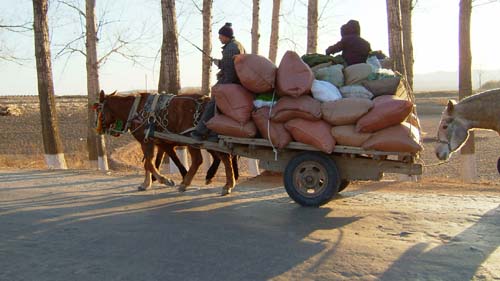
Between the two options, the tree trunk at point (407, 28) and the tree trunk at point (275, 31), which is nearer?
the tree trunk at point (407, 28)

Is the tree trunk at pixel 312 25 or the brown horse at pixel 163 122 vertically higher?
the tree trunk at pixel 312 25

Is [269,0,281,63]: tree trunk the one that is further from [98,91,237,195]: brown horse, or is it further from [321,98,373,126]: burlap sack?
[321,98,373,126]: burlap sack

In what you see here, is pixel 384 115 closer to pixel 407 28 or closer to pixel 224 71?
pixel 224 71

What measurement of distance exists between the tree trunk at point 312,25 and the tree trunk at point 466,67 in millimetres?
3951

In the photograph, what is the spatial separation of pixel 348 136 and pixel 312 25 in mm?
9094

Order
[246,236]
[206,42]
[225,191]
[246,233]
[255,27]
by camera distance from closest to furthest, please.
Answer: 1. [246,236]
2. [246,233]
3. [225,191]
4. [206,42]
5. [255,27]

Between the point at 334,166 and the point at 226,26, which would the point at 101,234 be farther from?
the point at 226,26

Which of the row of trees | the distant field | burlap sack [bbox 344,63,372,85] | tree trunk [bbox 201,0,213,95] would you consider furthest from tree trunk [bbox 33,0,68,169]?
burlap sack [bbox 344,63,372,85]

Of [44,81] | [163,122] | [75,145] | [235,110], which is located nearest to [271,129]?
[235,110]

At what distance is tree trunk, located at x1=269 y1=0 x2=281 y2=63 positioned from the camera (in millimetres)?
19078

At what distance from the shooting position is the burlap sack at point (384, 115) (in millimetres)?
7340

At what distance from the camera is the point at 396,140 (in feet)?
24.2

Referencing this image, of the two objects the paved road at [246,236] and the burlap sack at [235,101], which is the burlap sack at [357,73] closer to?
the burlap sack at [235,101]

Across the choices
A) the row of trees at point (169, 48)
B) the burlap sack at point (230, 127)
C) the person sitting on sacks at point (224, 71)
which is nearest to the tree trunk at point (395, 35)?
the row of trees at point (169, 48)
